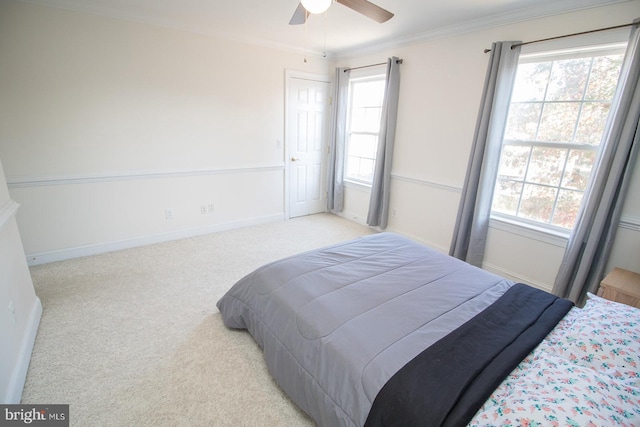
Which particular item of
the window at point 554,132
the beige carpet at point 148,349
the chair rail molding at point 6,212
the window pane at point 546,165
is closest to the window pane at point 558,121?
the window at point 554,132

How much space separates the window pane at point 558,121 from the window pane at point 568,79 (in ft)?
0.21

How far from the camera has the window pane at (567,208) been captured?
8.09 feet

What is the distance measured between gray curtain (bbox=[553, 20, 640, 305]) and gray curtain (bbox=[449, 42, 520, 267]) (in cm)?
71

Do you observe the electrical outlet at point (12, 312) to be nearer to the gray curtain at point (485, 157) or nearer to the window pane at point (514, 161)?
the gray curtain at point (485, 157)

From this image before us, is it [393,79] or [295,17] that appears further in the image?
[393,79]

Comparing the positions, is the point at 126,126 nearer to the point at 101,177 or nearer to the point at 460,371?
the point at 101,177

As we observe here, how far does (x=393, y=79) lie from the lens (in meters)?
3.56

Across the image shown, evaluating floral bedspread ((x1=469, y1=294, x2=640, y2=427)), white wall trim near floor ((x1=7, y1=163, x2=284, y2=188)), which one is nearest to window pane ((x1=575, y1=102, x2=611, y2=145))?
floral bedspread ((x1=469, y1=294, x2=640, y2=427))

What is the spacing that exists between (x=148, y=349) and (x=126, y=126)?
7.77 ft

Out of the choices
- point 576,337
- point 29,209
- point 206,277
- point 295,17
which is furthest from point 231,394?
point 29,209

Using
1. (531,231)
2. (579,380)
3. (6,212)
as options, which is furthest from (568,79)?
(6,212)

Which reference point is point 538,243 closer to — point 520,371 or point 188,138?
point 520,371

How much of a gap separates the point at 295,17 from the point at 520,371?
2337mm

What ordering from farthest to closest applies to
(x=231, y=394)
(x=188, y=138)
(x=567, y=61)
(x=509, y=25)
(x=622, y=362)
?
(x=188, y=138), (x=509, y=25), (x=567, y=61), (x=231, y=394), (x=622, y=362)
